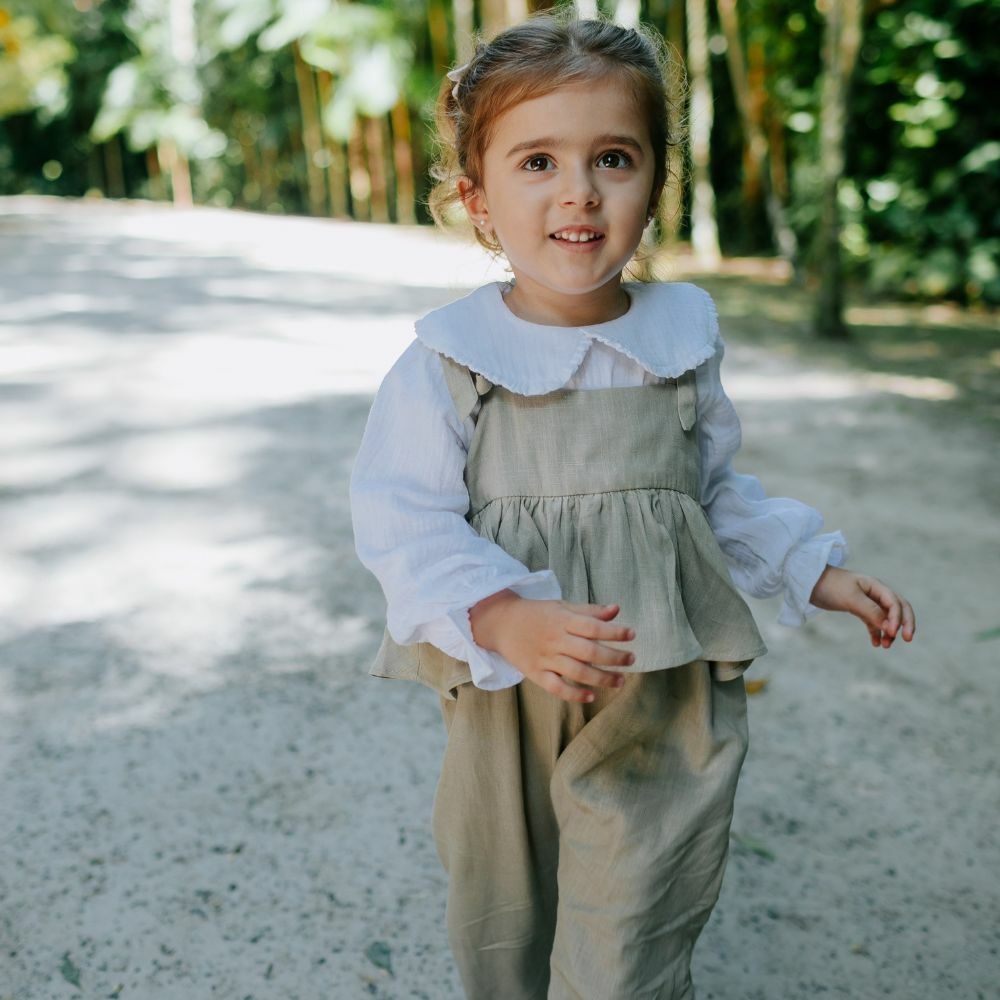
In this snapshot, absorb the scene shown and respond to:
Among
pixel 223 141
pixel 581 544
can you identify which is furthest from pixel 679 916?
pixel 223 141

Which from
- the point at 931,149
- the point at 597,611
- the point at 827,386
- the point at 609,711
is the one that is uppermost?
the point at 931,149

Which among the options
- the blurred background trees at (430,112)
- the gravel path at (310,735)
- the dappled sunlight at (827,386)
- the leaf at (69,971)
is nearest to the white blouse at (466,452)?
the gravel path at (310,735)

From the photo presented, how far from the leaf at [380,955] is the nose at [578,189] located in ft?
4.27

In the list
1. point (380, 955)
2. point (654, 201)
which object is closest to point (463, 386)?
point (654, 201)

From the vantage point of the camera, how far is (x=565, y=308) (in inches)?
55.4

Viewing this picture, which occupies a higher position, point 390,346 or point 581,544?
point 581,544

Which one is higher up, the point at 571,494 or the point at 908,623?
the point at 571,494

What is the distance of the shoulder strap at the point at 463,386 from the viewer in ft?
4.31

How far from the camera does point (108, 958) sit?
1834 mm

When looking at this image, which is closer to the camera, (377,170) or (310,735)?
(310,735)

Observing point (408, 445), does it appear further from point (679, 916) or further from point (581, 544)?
point (679, 916)

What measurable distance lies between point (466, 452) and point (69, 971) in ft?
3.83

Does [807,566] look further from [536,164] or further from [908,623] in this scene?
[536,164]

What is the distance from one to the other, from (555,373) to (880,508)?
3.08 m
